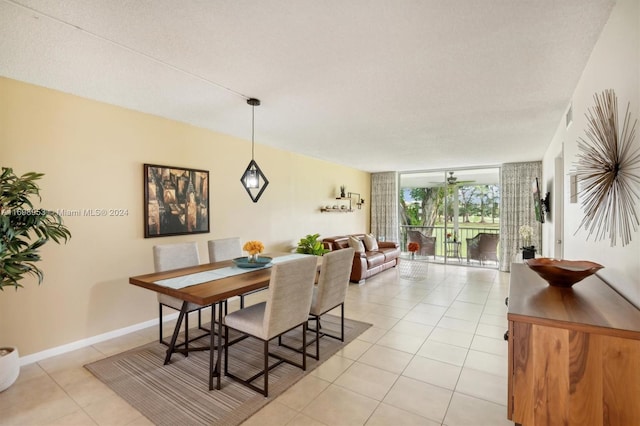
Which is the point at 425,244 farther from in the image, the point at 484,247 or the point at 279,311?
the point at 279,311

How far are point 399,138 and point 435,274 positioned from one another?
3368 mm

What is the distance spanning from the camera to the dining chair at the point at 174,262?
2941mm

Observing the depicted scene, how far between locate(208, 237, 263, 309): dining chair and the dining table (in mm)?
481

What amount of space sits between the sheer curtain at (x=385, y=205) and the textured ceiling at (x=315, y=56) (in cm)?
467

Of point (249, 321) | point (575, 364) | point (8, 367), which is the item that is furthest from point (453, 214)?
point (8, 367)

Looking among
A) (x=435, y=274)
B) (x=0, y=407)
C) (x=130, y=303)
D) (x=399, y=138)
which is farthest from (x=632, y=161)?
(x=435, y=274)

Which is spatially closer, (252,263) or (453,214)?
(252,263)

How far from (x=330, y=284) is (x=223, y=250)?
155cm

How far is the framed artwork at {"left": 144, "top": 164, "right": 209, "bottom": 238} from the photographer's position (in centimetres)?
357

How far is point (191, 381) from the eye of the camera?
7.99 feet

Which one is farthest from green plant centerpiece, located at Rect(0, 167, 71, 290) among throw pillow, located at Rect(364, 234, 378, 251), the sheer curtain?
the sheer curtain

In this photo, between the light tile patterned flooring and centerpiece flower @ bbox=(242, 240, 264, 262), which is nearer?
the light tile patterned flooring

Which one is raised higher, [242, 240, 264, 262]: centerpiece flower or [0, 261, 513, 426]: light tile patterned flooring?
[242, 240, 264, 262]: centerpiece flower

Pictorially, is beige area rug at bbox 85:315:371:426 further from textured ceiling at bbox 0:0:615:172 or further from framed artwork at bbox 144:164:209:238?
textured ceiling at bbox 0:0:615:172
